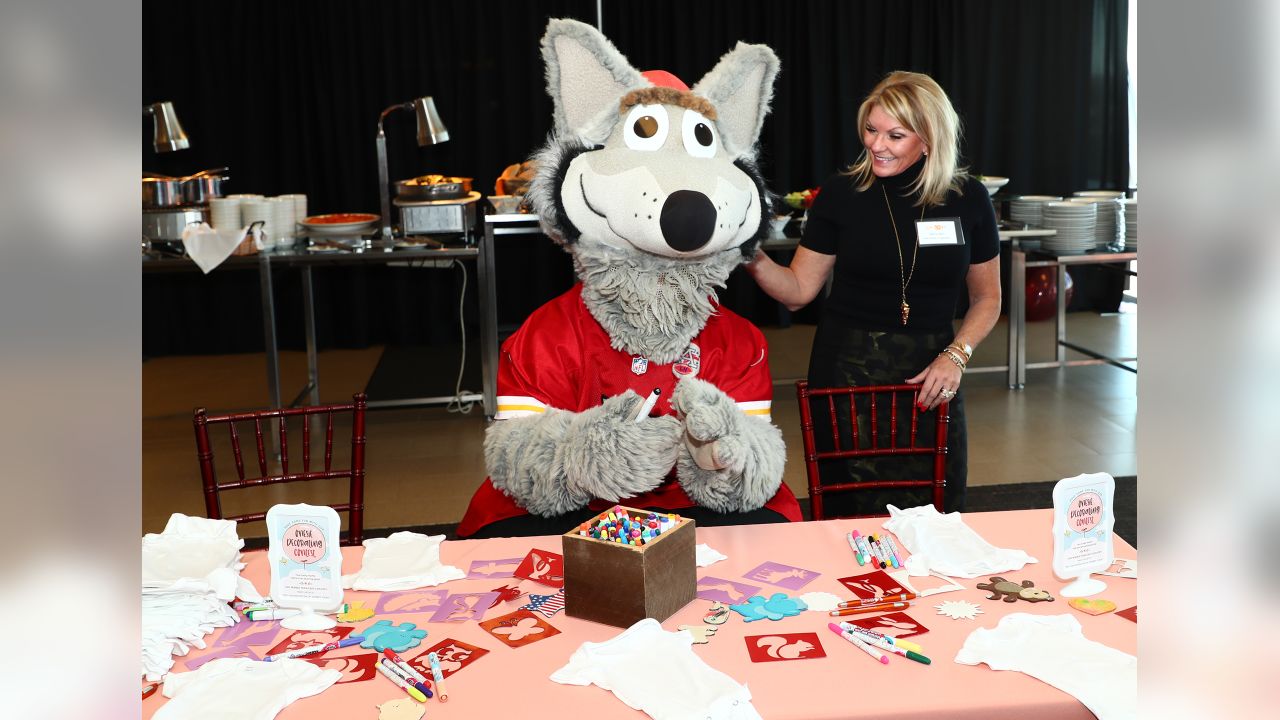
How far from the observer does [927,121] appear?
7.25ft

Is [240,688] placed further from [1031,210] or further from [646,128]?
[1031,210]

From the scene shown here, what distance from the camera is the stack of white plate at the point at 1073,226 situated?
4.93 m

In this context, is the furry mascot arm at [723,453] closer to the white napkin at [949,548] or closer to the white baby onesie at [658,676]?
the white napkin at [949,548]

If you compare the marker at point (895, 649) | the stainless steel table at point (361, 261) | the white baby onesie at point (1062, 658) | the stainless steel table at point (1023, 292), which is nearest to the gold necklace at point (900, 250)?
the white baby onesie at point (1062, 658)

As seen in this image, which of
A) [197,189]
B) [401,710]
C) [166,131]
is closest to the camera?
[401,710]

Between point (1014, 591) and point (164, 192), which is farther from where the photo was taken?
point (164, 192)

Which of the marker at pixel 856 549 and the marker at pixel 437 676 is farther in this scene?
the marker at pixel 856 549

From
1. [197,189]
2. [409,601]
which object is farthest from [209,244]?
[409,601]

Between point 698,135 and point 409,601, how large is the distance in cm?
96

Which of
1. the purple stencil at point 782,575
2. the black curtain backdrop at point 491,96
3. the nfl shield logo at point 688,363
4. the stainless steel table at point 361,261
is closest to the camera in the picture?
the purple stencil at point 782,575

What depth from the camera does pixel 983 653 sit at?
1225mm

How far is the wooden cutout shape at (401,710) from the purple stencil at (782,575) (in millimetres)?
527

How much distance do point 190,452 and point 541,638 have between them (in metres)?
3.44
